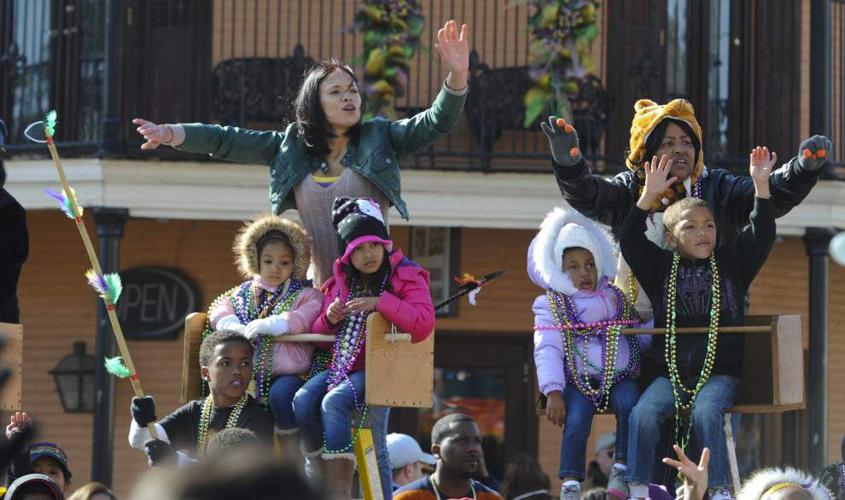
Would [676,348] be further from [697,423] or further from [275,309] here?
[275,309]

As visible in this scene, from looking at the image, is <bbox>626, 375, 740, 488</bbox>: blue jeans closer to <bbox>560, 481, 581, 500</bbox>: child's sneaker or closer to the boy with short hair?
<bbox>560, 481, 581, 500</bbox>: child's sneaker

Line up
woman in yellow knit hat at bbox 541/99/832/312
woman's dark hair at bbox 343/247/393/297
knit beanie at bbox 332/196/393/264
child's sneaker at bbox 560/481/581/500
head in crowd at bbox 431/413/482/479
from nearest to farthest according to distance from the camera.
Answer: knit beanie at bbox 332/196/393/264
woman's dark hair at bbox 343/247/393/297
child's sneaker at bbox 560/481/581/500
woman in yellow knit hat at bbox 541/99/832/312
head in crowd at bbox 431/413/482/479

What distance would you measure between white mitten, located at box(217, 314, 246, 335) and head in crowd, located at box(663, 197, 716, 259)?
5.84 ft

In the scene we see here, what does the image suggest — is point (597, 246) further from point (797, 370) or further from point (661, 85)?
point (661, 85)

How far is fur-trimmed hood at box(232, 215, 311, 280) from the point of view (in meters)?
7.49

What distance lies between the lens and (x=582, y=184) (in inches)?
295

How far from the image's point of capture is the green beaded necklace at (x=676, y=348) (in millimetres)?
7262

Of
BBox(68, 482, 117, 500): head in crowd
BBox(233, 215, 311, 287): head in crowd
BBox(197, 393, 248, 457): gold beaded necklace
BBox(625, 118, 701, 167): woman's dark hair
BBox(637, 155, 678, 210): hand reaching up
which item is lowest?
BBox(68, 482, 117, 500): head in crowd

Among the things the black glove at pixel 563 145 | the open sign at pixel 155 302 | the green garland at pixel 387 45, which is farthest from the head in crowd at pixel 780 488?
the open sign at pixel 155 302

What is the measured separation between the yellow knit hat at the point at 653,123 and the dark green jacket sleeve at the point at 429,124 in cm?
78

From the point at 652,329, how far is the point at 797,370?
0.61 meters

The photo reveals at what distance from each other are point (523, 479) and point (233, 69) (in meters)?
4.61

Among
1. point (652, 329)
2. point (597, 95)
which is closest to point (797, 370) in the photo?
point (652, 329)

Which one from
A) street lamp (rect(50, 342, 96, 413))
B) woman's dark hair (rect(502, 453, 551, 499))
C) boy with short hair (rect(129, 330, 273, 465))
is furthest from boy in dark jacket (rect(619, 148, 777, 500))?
street lamp (rect(50, 342, 96, 413))
